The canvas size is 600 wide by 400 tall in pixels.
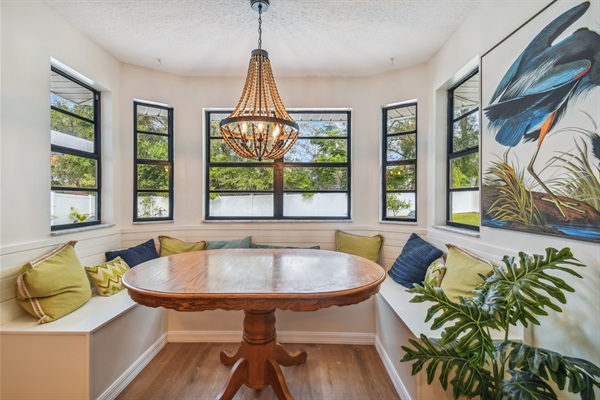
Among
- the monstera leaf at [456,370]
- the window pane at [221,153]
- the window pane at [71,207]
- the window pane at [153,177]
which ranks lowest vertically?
the monstera leaf at [456,370]

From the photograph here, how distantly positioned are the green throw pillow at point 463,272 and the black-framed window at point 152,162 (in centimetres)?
280

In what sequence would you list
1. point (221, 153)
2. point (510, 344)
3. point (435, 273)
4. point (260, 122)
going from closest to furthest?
point (510, 344), point (260, 122), point (435, 273), point (221, 153)

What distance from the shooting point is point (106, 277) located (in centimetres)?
212

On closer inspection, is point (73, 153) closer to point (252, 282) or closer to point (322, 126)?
point (252, 282)

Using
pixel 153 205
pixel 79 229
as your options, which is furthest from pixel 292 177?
pixel 79 229

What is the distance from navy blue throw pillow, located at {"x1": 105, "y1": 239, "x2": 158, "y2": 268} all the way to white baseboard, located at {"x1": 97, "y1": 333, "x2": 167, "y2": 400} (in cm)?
73

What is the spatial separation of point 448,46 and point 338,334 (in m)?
2.80

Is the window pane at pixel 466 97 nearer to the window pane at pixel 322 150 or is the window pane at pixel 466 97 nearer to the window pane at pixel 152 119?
the window pane at pixel 322 150

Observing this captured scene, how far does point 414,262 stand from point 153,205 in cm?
278

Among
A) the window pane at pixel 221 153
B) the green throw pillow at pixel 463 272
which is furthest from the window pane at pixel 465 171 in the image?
the window pane at pixel 221 153

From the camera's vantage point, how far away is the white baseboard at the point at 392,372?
1713 mm

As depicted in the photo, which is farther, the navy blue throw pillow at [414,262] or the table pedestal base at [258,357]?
the navy blue throw pillow at [414,262]

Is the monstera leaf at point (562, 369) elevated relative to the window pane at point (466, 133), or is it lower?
lower

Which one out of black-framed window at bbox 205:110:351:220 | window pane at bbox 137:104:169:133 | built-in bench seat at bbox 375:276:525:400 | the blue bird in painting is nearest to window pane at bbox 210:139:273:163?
black-framed window at bbox 205:110:351:220
